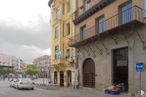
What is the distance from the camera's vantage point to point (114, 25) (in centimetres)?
2831

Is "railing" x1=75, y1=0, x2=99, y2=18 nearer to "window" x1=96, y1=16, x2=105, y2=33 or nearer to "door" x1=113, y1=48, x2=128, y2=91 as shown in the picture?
"window" x1=96, y1=16, x2=105, y2=33

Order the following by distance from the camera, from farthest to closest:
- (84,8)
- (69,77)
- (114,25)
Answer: (69,77) < (84,8) < (114,25)

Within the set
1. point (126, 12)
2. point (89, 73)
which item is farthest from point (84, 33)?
point (126, 12)

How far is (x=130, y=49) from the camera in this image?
26.1m

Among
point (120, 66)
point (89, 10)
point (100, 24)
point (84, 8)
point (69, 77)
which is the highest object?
point (84, 8)

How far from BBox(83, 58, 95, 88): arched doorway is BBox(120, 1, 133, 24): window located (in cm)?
813

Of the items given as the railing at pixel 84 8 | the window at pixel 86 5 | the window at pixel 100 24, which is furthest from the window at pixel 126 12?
the window at pixel 86 5

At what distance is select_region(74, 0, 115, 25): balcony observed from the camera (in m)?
30.9

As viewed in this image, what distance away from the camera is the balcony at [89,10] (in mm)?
30909

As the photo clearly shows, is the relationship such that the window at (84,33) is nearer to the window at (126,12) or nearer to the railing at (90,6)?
the railing at (90,6)

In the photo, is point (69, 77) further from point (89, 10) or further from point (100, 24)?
point (100, 24)

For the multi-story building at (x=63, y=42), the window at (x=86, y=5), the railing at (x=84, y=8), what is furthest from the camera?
the multi-story building at (x=63, y=42)

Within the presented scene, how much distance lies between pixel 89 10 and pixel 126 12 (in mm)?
7594

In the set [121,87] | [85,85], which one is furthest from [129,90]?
[85,85]
